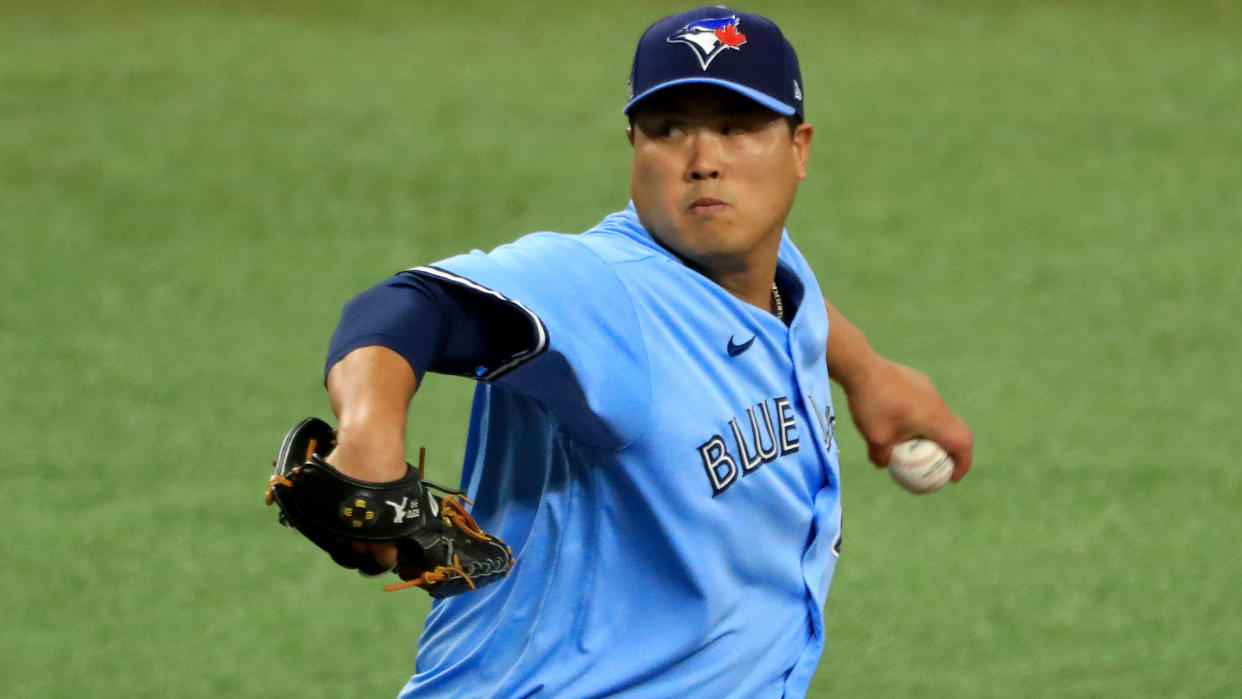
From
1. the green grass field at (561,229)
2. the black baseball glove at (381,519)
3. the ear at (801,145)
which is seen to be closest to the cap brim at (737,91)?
the ear at (801,145)

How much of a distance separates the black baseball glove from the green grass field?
9.81 feet

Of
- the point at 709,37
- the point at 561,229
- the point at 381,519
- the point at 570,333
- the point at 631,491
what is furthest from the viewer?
the point at 561,229

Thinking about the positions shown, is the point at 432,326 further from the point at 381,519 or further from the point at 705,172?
the point at 705,172

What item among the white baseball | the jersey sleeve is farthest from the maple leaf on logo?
the white baseball

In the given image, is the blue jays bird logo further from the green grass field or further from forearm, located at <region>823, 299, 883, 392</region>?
the green grass field

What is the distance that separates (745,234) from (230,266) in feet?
18.4

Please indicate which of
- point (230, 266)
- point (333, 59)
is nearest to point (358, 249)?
point (230, 266)

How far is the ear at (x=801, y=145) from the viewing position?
101 inches

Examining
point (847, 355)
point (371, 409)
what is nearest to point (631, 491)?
point (371, 409)

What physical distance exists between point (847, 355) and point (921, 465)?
0.25 m

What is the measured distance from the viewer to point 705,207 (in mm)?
2377

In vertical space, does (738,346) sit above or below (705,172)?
below

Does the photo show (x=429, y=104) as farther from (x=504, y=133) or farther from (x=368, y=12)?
(x=368, y=12)

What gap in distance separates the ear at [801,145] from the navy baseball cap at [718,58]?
13 centimetres
